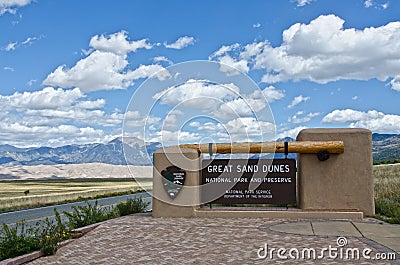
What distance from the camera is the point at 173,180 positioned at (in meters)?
15.8

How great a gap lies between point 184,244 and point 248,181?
18.9 feet

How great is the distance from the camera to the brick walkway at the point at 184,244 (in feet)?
30.6

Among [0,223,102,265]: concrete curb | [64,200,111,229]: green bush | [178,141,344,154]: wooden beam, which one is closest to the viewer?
[0,223,102,265]: concrete curb

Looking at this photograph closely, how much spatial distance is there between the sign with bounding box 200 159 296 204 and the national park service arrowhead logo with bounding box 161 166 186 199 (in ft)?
2.88

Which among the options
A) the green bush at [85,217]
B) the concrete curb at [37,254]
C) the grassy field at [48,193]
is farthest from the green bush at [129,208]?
the concrete curb at [37,254]

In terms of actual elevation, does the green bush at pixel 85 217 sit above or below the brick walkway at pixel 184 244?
above

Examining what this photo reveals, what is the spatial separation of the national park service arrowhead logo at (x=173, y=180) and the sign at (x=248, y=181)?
88cm

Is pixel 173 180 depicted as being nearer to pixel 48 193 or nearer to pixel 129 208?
pixel 129 208

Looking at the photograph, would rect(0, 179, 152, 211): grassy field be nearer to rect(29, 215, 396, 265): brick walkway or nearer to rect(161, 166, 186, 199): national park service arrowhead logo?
rect(161, 166, 186, 199): national park service arrowhead logo

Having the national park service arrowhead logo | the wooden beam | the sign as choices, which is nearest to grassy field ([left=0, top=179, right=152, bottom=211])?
the national park service arrowhead logo

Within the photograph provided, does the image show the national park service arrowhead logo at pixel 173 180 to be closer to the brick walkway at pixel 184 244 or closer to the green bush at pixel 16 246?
the brick walkway at pixel 184 244

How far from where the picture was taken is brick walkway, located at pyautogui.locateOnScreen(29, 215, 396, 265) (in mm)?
9328

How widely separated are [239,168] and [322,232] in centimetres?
469

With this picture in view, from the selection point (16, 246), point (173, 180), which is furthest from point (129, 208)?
point (16, 246)
